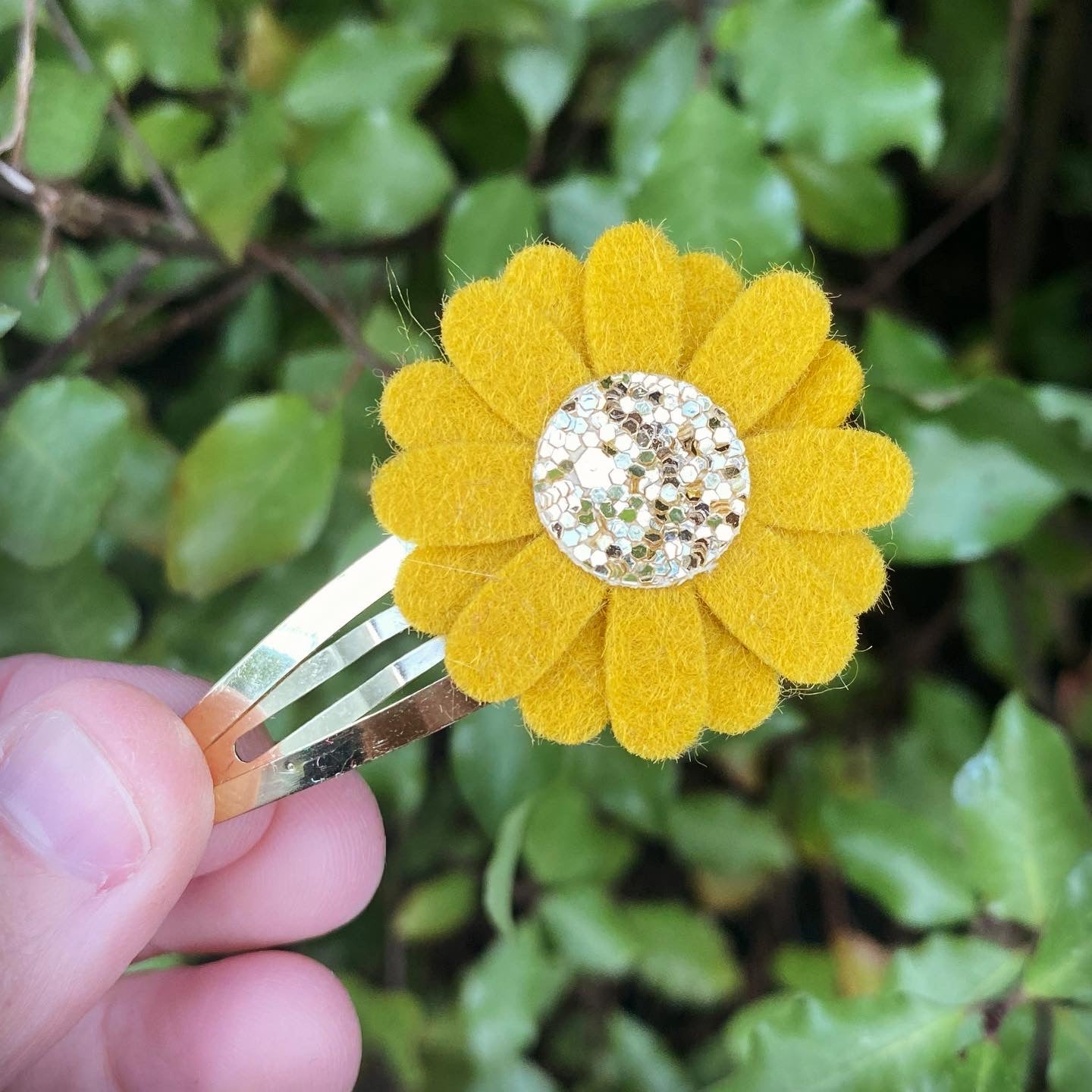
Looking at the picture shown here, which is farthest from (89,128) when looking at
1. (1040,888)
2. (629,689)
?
(1040,888)

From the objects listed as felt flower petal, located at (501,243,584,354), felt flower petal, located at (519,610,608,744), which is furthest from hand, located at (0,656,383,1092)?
felt flower petal, located at (501,243,584,354)

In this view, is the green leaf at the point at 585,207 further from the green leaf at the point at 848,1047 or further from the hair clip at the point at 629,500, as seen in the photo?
the green leaf at the point at 848,1047

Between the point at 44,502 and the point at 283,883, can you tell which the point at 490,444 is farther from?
the point at 283,883

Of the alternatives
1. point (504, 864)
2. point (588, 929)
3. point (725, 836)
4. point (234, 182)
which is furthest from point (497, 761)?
point (234, 182)

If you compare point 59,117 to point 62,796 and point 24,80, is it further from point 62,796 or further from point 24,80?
point 62,796

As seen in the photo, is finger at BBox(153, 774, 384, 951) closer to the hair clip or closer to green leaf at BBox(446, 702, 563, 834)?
green leaf at BBox(446, 702, 563, 834)

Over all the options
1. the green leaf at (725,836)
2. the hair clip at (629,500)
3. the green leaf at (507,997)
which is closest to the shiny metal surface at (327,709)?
the hair clip at (629,500)
